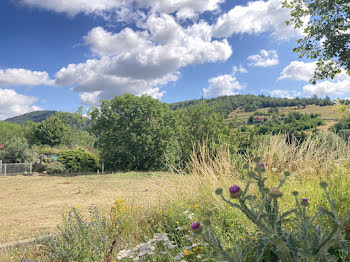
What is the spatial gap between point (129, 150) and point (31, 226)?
11.9 meters

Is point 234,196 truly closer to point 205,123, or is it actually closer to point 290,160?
point 290,160

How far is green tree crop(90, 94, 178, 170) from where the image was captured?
16.0 meters

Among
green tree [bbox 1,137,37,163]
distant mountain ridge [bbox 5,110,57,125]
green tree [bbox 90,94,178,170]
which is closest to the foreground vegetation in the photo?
green tree [bbox 90,94,178,170]

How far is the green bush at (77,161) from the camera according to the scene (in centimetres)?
1566

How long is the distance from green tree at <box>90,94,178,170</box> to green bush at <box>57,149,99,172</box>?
2.82 feet

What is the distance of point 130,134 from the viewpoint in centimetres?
1591

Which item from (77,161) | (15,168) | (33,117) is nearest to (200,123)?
(77,161)

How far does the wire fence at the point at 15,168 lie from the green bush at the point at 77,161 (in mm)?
2046

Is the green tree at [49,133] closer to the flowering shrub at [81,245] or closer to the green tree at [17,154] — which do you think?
the green tree at [17,154]

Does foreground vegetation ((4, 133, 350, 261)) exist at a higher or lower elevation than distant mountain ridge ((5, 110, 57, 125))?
lower

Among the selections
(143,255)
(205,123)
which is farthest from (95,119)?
(143,255)

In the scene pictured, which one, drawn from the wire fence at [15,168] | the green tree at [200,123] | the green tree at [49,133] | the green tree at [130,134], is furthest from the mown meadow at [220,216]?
the green tree at [49,133]

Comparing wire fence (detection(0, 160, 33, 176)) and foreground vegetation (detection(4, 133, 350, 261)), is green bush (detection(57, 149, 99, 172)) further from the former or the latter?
foreground vegetation (detection(4, 133, 350, 261))

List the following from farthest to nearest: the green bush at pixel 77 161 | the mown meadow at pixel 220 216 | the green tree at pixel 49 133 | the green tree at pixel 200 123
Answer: the green tree at pixel 49 133, the green tree at pixel 200 123, the green bush at pixel 77 161, the mown meadow at pixel 220 216
